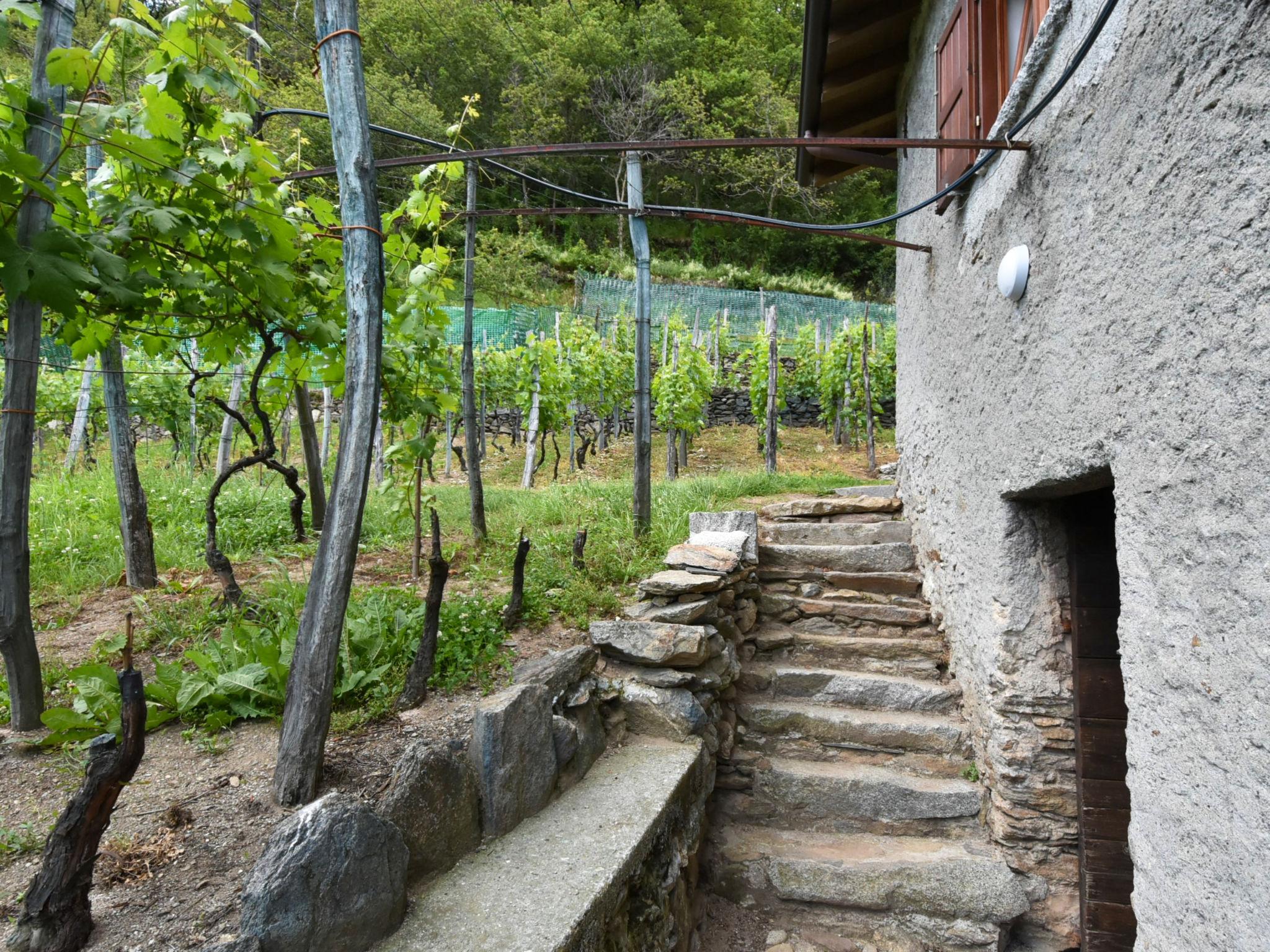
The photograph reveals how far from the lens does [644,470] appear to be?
486 cm

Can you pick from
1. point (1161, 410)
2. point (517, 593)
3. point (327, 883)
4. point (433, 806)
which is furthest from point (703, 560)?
point (327, 883)

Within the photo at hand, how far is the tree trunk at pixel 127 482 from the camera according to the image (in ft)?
11.0

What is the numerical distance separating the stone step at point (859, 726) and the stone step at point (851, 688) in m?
0.05

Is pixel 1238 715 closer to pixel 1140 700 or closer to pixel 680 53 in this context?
pixel 1140 700

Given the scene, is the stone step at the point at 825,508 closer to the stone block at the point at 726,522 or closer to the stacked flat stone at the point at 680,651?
the stone block at the point at 726,522

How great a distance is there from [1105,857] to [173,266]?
14.0ft

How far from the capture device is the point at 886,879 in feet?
10.6

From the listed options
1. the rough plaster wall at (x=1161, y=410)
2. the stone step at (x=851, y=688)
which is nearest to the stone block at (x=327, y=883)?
the rough plaster wall at (x=1161, y=410)

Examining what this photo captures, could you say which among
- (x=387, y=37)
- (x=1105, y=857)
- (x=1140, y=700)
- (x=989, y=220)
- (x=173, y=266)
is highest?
(x=387, y=37)

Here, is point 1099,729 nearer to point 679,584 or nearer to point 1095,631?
point 1095,631

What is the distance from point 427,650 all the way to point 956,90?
12.1 feet

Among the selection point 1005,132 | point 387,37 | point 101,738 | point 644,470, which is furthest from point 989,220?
point 387,37

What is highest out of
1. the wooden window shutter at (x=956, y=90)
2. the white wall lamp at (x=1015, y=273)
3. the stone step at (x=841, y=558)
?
the wooden window shutter at (x=956, y=90)

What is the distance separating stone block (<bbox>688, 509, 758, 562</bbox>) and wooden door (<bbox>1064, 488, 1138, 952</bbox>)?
208cm
